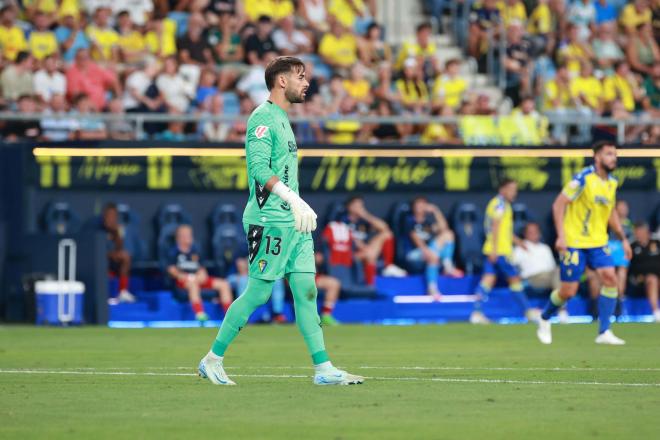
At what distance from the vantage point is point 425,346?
16.1m

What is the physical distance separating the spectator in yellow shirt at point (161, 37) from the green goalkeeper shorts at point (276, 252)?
42.7 ft

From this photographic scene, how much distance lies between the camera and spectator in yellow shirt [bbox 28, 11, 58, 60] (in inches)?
885

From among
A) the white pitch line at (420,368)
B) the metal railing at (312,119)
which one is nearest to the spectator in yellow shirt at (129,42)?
the metal railing at (312,119)

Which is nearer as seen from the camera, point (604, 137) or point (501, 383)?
point (501, 383)

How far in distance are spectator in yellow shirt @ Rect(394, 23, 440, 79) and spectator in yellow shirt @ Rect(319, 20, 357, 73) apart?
86 centimetres

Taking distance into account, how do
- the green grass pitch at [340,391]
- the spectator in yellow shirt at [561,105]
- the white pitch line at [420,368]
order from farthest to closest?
the spectator in yellow shirt at [561,105] < the white pitch line at [420,368] < the green grass pitch at [340,391]

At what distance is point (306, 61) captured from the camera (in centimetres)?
2391

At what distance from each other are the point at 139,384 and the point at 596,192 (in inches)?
Result: 274

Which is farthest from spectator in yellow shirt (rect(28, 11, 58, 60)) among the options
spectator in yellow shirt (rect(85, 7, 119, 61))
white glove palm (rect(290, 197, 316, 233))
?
white glove palm (rect(290, 197, 316, 233))

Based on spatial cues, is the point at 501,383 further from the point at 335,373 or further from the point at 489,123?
the point at 489,123

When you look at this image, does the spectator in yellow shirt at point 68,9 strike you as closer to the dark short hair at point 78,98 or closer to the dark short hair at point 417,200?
the dark short hair at point 78,98

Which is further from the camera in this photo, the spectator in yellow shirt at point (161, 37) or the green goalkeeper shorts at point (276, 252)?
the spectator in yellow shirt at point (161, 37)

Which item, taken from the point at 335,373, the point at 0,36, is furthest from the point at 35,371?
the point at 0,36

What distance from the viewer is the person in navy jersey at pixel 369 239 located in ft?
73.4
